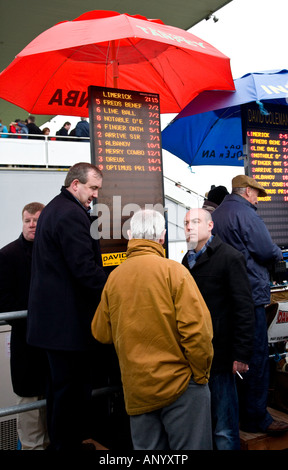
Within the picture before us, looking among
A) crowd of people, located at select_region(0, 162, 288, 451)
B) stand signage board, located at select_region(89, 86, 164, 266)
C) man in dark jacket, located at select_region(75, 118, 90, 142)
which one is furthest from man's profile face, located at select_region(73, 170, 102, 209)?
man in dark jacket, located at select_region(75, 118, 90, 142)

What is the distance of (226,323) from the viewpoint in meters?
3.35

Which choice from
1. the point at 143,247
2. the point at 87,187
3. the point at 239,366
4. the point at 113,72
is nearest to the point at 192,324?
the point at 143,247

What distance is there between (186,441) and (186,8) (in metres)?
12.2

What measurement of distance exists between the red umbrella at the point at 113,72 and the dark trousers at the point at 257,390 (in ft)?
Answer: 8.11

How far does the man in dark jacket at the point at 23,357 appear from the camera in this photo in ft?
11.6

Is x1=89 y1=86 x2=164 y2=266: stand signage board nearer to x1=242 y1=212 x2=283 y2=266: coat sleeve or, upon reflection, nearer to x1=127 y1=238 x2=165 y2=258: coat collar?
x1=242 y1=212 x2=283 y2=266: coat sleeve

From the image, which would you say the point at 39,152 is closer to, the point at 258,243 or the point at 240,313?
the point at 258,243

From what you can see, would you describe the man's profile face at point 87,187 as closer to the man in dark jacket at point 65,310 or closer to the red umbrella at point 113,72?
the man in dark jacket at point 65,310

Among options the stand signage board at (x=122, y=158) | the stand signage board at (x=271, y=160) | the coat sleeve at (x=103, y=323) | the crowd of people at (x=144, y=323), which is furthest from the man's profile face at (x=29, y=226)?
the stand signage board at (x=271, y=160)

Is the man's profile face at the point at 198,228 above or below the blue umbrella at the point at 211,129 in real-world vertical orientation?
below

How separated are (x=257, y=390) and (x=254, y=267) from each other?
1.09 metres

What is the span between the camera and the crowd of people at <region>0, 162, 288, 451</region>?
2.52 metres

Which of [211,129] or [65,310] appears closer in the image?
[65,310]
